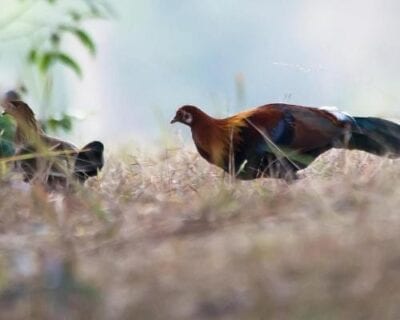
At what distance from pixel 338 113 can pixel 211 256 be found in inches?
79.6

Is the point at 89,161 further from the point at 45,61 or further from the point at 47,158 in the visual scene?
the point at 47,158

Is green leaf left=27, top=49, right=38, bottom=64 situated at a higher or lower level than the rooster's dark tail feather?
higher

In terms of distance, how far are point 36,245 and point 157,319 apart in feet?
1.99

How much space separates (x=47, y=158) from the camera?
12.8 ft

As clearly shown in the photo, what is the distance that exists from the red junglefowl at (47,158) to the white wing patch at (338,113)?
89 centimetres

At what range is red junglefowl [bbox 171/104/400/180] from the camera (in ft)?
14.3

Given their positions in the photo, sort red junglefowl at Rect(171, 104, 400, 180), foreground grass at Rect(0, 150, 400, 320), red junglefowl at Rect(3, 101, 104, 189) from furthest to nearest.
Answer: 1. red junglefowl at Rect(171, 104, 400, 180)
2. red junglefowl at Rect(3, 101, 104, 189)
3. foreground grass at Rect(0, 150, 400, 320)

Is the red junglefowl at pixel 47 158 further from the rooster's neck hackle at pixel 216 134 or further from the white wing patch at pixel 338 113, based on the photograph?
the white wing patch at pixel 338 113

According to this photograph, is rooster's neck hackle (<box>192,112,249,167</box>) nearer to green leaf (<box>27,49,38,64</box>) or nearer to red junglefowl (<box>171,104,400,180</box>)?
red junglefowl (<box>171,104,400,180</box>)

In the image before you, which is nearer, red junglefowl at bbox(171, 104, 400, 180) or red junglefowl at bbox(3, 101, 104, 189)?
red junglefowl at bbox(3, 101, 104, 189)

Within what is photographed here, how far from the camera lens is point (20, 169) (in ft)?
13.9

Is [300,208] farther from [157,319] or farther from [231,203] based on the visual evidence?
[157,319]

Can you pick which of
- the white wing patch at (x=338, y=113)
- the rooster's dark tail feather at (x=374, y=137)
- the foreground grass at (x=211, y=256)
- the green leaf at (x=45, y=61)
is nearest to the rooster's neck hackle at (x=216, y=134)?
the white wing patch at (x=338, y=113)

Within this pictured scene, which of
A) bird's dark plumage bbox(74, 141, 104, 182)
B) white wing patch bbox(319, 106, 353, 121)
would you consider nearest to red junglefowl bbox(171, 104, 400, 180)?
white wing patch bbox(319, 106, 353, 121)
